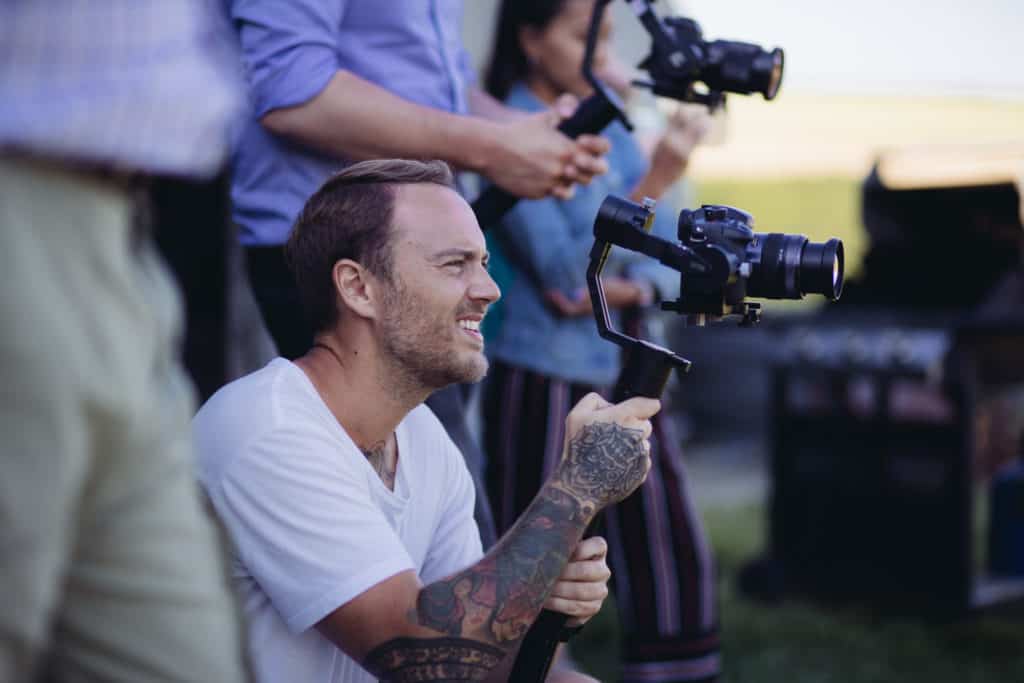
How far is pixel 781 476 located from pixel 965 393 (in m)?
0.85

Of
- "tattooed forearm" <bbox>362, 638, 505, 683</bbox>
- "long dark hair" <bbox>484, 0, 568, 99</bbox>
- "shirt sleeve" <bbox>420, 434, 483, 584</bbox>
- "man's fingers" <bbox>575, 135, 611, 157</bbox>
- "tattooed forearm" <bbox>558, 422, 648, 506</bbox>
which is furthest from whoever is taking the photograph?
"long dark hair" <bbox>484, 0, 568, 99</bbox>

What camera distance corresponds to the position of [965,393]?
4648 mm

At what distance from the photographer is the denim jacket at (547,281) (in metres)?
2.90

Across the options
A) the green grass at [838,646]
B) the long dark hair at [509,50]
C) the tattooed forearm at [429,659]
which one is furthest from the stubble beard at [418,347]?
the green grass at [838,646]

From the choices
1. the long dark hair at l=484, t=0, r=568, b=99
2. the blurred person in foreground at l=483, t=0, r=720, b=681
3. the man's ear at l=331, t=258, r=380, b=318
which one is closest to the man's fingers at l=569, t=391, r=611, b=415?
the man's ear at l=331, t=258, r=380, b=318

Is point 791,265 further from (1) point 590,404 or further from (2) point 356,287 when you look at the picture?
(2) point 356,287

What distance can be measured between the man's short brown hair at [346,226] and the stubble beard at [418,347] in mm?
60

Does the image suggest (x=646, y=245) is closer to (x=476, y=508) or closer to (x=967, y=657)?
(x=476, y=508)

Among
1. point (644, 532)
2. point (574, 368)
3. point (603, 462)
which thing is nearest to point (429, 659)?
point (603, 462)

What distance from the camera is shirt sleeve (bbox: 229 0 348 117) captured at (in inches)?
84.2

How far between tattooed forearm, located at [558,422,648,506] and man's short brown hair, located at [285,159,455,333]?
1.46ft

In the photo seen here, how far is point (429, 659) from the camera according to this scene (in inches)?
64.5

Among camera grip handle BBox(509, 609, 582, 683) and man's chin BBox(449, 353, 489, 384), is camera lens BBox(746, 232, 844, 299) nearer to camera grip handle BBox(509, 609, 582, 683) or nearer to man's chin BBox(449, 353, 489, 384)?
man's chin BBox(449, 353, 489, 384)

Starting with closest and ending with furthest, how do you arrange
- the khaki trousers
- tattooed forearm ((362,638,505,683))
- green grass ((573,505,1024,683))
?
the khaki trousers → tattooed forearm ((362,638,505,683)) → green grass ((573,505,1024,683))
